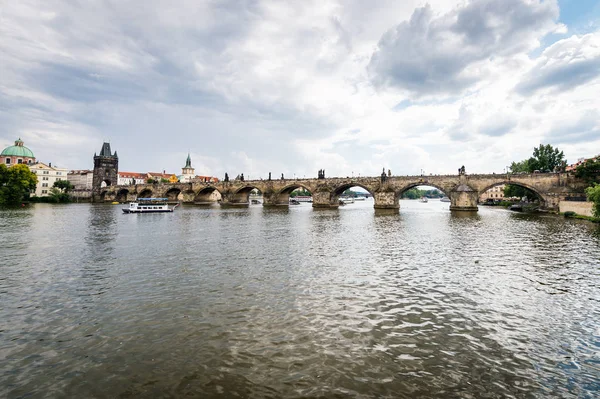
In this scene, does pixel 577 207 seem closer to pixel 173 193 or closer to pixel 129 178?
pixel 173 193

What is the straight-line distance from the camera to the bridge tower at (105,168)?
13168cm

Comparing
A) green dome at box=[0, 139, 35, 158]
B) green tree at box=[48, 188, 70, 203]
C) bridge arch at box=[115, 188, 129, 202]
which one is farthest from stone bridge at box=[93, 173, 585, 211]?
green dome at box=[0, 139, 35, 158]

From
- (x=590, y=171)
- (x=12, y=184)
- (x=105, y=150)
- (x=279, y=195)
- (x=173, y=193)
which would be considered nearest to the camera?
(x=590, y=171)

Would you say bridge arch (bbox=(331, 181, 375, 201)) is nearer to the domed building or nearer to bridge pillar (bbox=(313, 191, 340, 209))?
bridge pillar (bbox=(313, 191, 340, 209))

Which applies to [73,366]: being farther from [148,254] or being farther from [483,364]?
[148,254]

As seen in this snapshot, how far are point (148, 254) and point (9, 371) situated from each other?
1294 centimetres

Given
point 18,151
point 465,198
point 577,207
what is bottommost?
point 577,207

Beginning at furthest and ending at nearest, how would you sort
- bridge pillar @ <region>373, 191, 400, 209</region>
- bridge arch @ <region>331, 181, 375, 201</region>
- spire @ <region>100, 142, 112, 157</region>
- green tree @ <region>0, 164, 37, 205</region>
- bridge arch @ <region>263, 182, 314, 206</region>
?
1. spire @ <region>100, 142, 112, 157</region>
2. bridge arch @ <region>263, 182, 314, 206</region>
3. green tree @ <region>0, 164, 37, 205</region>
4. bridge arch @ <region>331, 181, 375, 201</region>
5. bridge pillar @ <region>373, 191, 400, 209</region>

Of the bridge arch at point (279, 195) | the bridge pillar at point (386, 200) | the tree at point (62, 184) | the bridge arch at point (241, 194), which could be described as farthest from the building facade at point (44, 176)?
the bridge pillar at point (386, 200)

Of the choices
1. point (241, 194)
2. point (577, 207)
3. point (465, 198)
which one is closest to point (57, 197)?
point (241, 194)

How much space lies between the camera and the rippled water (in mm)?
6203

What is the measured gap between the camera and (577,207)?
151 ft

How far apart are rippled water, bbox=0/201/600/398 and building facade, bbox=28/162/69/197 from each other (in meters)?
127

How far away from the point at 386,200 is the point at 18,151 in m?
140
